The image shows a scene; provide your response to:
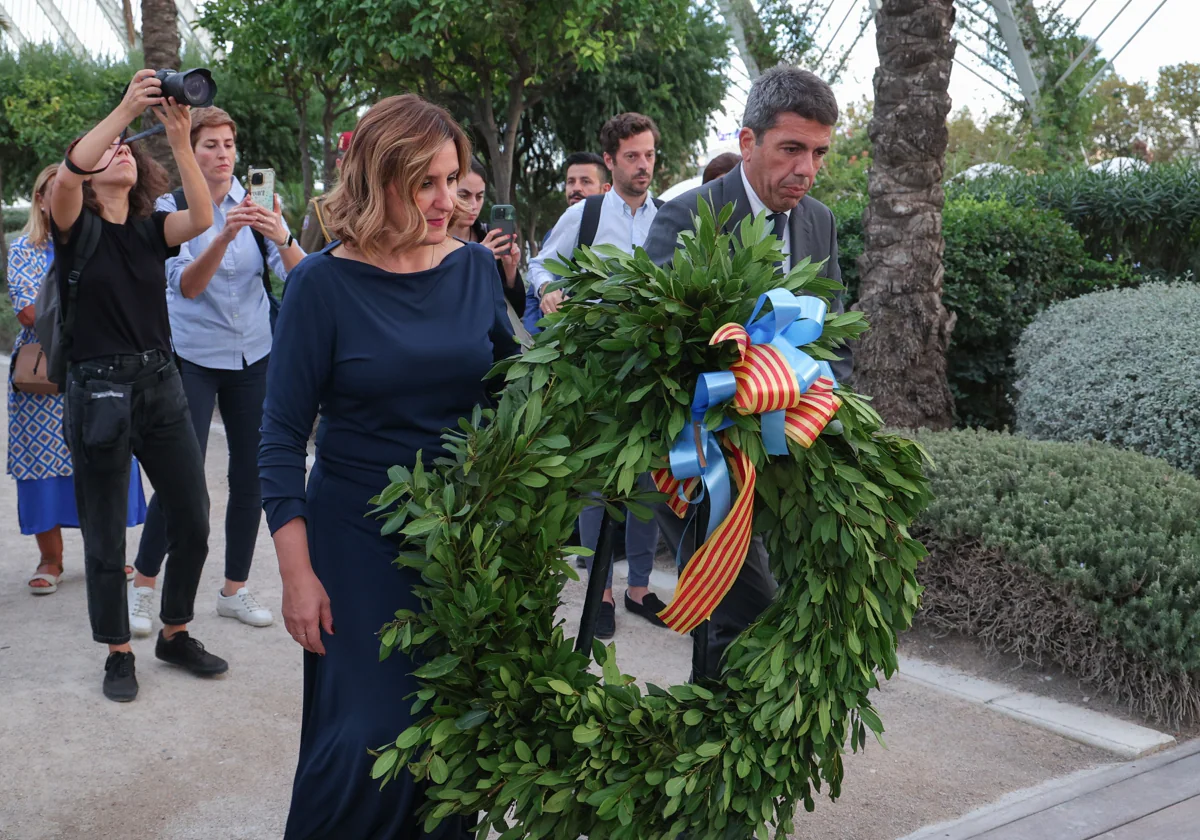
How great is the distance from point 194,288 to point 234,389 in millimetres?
534

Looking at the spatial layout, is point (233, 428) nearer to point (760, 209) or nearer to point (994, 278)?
point (760, 209)

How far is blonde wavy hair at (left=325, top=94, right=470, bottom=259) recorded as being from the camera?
2664mm

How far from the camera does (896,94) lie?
7.23m

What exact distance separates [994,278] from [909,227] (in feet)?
4.19

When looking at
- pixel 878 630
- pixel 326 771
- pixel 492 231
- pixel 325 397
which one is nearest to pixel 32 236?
pixel 492 231

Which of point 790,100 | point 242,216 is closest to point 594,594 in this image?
point 790,100

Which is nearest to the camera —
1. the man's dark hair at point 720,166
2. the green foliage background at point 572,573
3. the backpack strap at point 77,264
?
the green foliage background at point 572,573

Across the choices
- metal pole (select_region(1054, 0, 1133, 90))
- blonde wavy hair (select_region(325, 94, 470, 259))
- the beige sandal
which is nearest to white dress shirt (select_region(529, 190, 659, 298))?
the beige sandal

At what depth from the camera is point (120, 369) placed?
4277 millimetres

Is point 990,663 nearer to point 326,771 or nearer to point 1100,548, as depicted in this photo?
point 1100,548

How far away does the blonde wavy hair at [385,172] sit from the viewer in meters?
2.66

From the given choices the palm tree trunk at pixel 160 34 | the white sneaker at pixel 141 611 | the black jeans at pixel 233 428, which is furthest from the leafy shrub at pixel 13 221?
the black jeans at pixel 233 428

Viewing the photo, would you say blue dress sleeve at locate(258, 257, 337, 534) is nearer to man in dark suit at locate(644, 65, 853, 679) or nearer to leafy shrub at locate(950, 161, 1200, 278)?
man in dark suit at locate(644, 65, 853, 679)

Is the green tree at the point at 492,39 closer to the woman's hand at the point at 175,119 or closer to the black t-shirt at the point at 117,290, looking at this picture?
the black t-shirt at the point at 117,290
